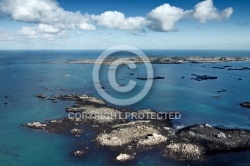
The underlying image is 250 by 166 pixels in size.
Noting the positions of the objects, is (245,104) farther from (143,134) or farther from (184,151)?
(184,151)

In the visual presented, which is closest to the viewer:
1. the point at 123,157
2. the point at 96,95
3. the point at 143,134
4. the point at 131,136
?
the point at 123,157

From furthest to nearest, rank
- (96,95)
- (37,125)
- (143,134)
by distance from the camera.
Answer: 1. (96,95)
2. (37,125)
3. (143,134)

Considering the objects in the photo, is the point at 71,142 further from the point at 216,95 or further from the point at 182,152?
the point at 216,95

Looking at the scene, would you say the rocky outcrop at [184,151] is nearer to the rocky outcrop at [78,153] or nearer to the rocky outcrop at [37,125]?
the rocky outcrop at [78,153]

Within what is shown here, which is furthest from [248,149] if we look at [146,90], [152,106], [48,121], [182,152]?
[146,90]

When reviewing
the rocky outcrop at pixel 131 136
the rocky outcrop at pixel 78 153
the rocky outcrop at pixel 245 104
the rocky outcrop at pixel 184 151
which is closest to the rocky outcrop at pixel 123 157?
the rocky outcrop at pixel 131 136

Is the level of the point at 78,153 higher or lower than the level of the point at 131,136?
lower

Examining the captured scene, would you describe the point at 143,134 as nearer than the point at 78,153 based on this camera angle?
No

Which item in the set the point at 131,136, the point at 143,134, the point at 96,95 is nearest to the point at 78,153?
the point at 131,136

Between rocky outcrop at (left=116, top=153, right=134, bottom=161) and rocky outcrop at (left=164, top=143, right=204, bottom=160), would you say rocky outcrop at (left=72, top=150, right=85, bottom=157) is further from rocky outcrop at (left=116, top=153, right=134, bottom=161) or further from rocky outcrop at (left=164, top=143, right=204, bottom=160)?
rocky outcrop at (left=164, top=143, right=204, bottom=160)
